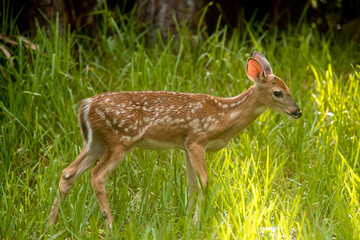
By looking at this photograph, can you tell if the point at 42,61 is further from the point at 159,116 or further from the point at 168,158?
the point at 159,116

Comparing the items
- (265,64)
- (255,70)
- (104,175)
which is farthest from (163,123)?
(265,64)

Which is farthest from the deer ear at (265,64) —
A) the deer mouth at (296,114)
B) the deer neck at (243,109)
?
the deer mouth at (296,114)

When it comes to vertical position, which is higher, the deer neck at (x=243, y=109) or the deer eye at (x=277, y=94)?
the deer eye at (x=277, y=94)

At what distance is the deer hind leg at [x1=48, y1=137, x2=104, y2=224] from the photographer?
14.2 feet

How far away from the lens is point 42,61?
595 centimetres

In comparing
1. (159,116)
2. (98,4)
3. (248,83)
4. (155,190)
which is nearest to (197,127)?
(159,116)

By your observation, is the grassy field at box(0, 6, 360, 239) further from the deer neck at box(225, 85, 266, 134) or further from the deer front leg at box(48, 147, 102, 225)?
the deer neck at box(225, 85, 266, 134)

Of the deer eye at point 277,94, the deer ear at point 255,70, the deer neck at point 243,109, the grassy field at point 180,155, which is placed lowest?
the grassy field at point 180,155

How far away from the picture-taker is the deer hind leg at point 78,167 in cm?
433

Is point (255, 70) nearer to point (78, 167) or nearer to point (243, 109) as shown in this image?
point (243, 109)

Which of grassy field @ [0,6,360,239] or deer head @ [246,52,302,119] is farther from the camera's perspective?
deer head @ [246,52,302,119]

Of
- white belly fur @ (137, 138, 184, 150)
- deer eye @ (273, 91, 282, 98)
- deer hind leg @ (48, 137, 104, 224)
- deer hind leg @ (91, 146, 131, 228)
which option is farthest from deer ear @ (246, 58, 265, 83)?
deer hind leg @ (48, 137, 104, 224)

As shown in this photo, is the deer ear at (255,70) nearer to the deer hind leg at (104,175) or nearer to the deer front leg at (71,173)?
the deer hind leg at (104,175)

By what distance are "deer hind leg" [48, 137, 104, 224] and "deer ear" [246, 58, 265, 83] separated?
1212 mm
